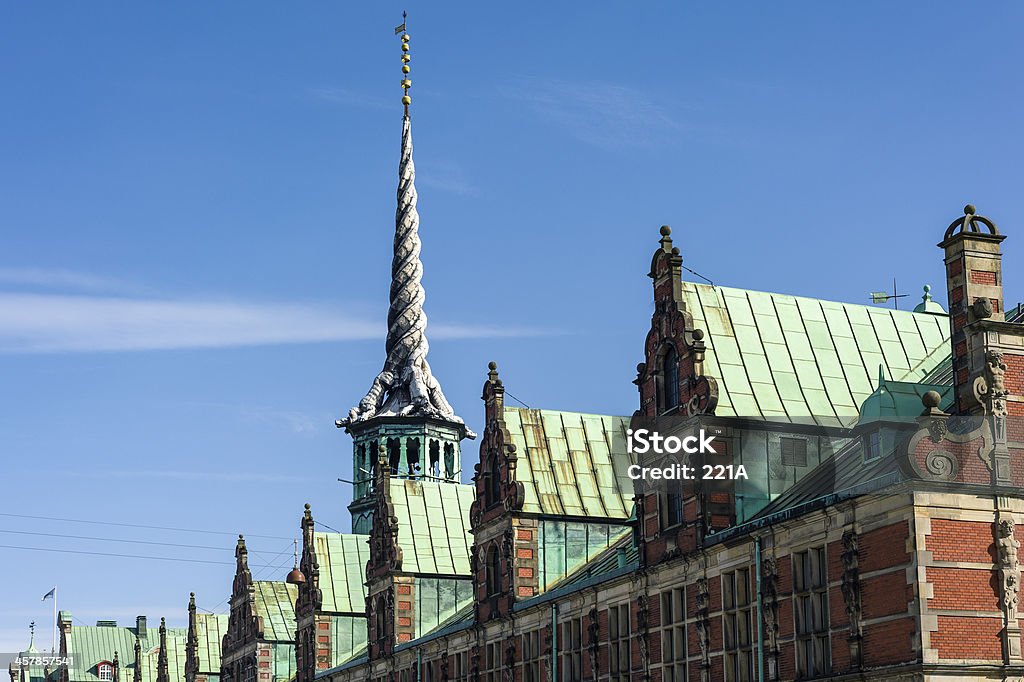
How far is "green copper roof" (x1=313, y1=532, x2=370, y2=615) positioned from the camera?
86125 mm

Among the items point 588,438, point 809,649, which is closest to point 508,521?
point 588,438

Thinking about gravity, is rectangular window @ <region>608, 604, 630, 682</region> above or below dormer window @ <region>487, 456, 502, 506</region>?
below

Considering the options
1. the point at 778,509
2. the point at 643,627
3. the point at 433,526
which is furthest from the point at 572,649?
the point at 433,526

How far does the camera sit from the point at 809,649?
4131 cm

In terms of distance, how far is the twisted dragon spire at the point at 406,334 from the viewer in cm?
10919

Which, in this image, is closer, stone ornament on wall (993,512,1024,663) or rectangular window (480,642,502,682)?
stone ornament on wall (993,512,1024,663)

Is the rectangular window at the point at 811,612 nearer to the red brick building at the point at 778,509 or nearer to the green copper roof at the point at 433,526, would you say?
the red brick building at the point at 778,509

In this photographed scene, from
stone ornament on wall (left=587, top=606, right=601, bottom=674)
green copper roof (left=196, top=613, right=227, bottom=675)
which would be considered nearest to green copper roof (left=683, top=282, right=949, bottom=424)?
stone ornament on wall (left=587, top=606, right=601, bottom=674)

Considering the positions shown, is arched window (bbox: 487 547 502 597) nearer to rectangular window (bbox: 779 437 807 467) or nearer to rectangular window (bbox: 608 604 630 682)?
rectangular window (bbox: 608 604 630 682)

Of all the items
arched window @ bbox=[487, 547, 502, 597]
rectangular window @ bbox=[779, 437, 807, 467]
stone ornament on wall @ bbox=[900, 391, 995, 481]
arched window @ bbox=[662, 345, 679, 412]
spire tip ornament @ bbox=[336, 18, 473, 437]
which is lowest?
arched window @ bbox=[487, 547, 502, 597]

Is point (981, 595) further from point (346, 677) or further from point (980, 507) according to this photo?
point (346, 677)

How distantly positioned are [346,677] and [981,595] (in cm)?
4865

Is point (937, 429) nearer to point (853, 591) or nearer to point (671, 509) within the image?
point (853, 591)

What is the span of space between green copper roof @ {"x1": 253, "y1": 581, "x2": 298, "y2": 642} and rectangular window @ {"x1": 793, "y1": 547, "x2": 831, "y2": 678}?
5993cm
